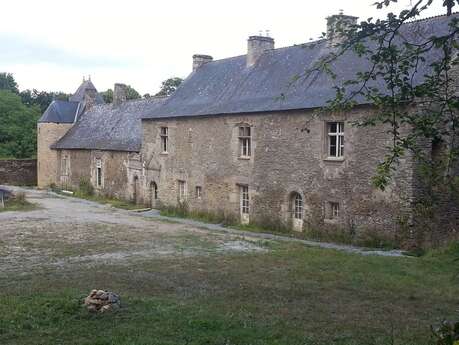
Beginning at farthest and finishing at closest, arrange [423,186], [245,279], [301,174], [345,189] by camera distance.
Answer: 1. [301,174]
2. [345,189]
3. [423,186]
4. [245,279]

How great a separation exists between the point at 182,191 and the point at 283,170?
735cm

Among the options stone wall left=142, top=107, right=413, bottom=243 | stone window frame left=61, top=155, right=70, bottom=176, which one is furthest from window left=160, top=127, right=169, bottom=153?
stone window frame left=61, top=155, right=70, bottom=176

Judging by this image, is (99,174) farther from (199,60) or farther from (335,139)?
(335,139)

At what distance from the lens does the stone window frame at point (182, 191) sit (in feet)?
87.0

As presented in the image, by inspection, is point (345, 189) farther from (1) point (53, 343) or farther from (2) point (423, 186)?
(1) point (53, 343)

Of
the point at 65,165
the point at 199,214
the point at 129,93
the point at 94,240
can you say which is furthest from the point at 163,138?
the point at 129,93

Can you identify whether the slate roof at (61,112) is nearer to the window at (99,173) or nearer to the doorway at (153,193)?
the window at (99,173)

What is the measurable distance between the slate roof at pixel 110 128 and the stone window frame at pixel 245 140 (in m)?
8.88

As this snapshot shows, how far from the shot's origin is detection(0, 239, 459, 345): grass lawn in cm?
735

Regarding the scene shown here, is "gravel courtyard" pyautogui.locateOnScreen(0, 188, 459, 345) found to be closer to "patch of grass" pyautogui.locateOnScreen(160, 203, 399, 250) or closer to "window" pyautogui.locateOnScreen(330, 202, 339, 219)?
"patch of grass" pyautogui.locateOnScreen(160, 203, 399, 250)

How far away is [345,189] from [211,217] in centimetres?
731

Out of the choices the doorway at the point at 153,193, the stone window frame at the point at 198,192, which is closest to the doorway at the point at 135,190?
the doorway at the point at 153,193

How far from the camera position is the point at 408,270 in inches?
517

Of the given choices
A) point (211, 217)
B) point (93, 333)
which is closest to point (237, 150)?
point (211, 217)
